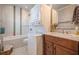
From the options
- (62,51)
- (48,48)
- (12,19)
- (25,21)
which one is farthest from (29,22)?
(62,51)

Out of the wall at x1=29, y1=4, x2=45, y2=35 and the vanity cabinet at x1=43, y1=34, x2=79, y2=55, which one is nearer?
the vanity cabinet at x1=43, y1=34, x2=79, y2=55

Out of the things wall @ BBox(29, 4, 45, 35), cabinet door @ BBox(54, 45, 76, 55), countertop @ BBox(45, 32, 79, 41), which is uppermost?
wall @ BBox(29, 4, 45, 35)

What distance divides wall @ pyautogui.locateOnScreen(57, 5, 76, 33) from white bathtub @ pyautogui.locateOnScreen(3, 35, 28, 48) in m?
0.45

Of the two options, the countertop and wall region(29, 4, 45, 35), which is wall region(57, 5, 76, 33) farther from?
wall region(29, 4, 45, 35)

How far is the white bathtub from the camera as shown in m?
1.59

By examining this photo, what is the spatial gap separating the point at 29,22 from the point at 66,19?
0.46 meters

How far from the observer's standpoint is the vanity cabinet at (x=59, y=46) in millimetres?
1460

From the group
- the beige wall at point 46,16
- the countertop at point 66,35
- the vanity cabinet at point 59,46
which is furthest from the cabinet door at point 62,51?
the beige wall at point 46,16

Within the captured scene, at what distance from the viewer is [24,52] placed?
160 cm

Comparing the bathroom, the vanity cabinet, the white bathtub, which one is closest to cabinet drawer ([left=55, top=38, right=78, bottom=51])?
the vanity cabinet

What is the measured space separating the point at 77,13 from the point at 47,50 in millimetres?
581

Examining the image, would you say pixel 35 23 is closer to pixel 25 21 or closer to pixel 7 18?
pixel 25 21
